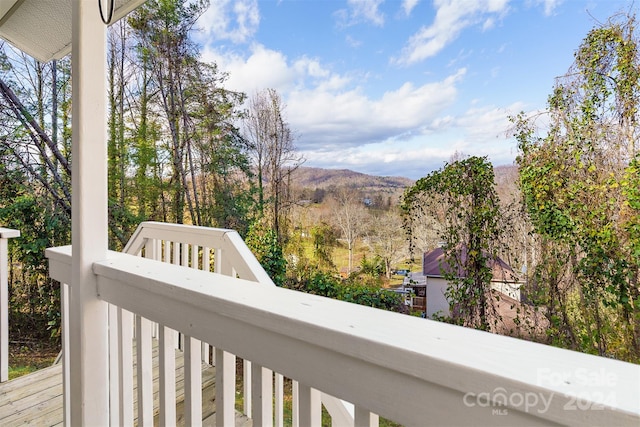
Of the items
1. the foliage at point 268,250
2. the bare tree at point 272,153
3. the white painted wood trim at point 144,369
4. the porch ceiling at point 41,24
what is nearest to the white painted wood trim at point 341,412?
the white painted wood trim at point 144,369

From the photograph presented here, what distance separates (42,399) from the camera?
1.77 metres

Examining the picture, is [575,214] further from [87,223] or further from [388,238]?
[87,223]

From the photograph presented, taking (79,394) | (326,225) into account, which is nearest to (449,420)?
(79,394)

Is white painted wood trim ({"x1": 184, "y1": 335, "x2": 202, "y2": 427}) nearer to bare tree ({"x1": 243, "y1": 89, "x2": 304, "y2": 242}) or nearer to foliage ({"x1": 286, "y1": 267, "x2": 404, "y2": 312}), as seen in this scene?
foliage ({"x1": 286, "y1": 267, "x2": 404, "y2": 312})

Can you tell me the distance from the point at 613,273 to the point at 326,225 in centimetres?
288

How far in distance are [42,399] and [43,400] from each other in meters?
0.01

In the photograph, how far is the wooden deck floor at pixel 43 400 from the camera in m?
1.63

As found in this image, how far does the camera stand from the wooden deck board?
1.63 meters

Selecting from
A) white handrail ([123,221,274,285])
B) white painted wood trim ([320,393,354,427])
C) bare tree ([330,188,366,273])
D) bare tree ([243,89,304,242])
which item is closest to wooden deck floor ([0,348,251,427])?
white painted wood trim ([320,393,354,427])

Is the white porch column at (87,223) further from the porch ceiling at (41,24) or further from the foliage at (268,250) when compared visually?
the foliage at (268,250)

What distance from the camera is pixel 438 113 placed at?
3873 millimetres

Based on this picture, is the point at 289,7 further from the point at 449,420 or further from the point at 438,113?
the point at 449,420

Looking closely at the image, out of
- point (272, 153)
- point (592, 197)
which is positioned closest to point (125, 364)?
point (592, 197)

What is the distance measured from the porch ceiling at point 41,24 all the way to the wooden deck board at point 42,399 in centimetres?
172
